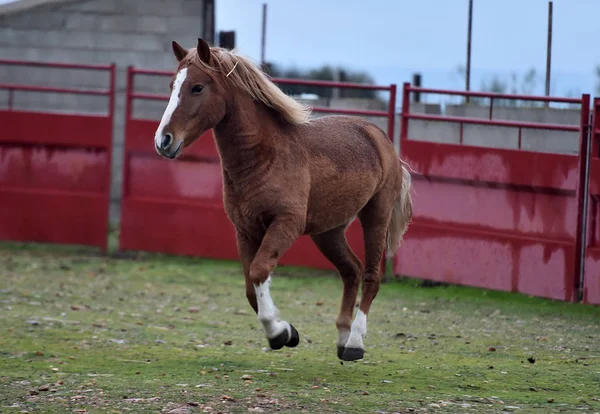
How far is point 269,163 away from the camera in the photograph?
5.82 metres

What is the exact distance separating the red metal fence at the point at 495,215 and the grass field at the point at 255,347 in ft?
0.64

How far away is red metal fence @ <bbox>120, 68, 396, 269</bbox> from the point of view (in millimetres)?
10969

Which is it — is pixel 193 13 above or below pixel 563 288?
above

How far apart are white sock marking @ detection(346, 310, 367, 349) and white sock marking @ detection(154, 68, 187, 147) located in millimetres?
1681

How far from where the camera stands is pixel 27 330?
7.29m

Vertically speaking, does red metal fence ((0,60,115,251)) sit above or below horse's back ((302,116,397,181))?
below

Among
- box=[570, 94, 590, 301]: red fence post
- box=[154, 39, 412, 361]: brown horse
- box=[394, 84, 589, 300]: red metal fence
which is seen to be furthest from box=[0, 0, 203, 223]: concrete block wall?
box=[154, 39, 412, 361]: brown horse

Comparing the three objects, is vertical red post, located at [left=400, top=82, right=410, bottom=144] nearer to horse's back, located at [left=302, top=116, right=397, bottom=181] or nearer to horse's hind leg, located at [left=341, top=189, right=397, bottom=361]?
horse's back, located at [left=302, top=116, right=397, bottom=181]

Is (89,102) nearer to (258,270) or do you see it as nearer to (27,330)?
(27,330)

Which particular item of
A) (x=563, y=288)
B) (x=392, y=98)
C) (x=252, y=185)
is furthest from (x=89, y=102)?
(x=252, y=185)

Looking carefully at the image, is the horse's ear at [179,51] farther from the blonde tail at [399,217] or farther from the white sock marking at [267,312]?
the blonde tail at [399,217]

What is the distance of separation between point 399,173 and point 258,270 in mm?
1710

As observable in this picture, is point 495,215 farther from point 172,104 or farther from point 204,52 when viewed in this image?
point 172,104

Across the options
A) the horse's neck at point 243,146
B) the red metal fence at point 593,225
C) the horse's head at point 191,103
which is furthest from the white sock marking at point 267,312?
the red metal fence at point 593,225
